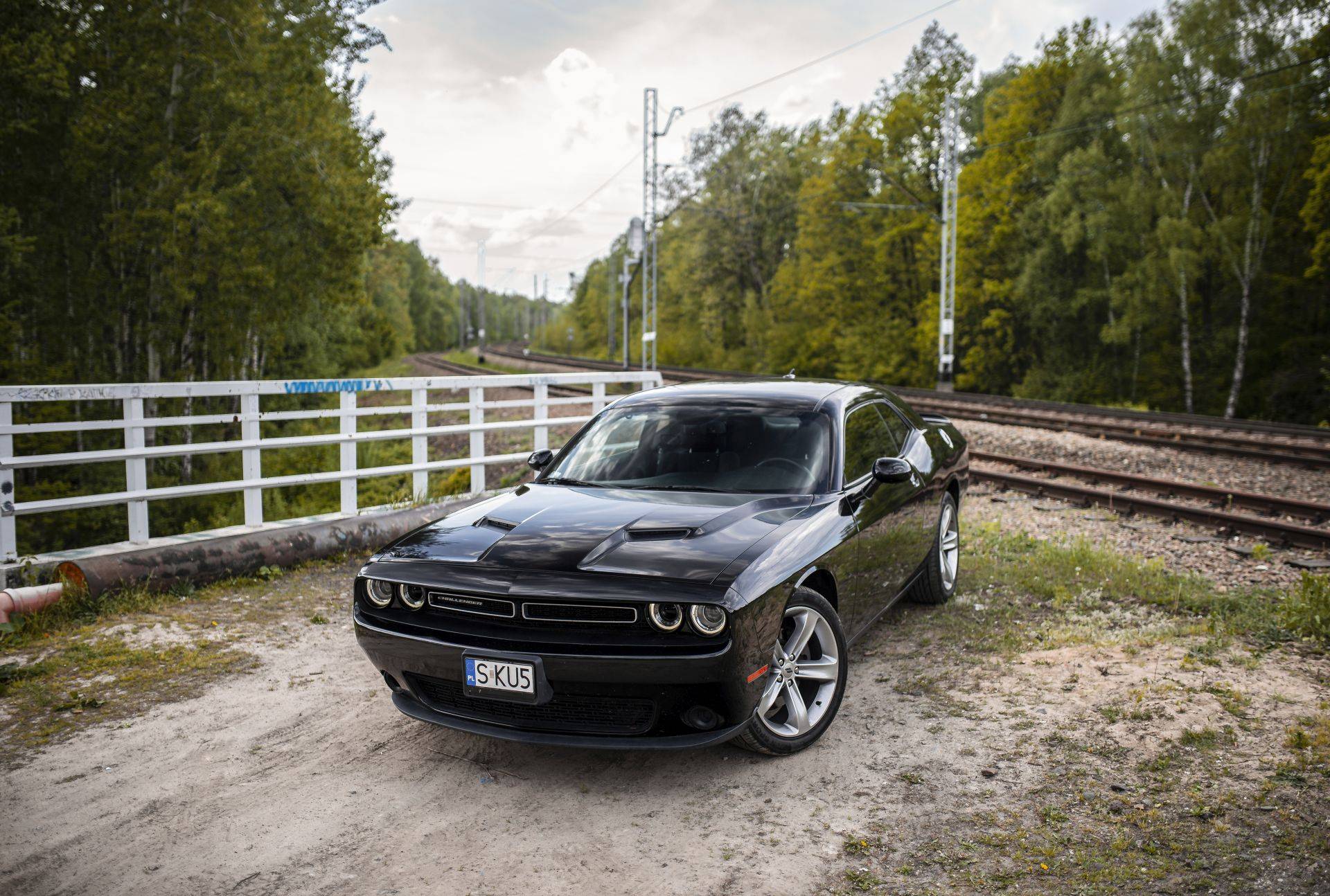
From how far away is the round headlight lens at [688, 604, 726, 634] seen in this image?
316 cm

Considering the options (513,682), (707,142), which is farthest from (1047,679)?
(707,142)

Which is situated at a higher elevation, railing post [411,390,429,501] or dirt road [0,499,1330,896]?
Result: railing post [411,390,429,501]

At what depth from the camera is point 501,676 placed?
3273mm

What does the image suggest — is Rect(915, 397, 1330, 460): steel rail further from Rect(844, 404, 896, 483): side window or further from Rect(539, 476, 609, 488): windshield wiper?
Rect(539, 476, 609, 488): windshield wiper

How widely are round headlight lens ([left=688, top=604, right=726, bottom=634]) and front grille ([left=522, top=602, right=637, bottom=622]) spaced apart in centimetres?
20

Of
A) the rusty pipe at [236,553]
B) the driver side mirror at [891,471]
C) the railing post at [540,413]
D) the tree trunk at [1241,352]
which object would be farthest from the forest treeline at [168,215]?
the tree trunk at [1241,352]

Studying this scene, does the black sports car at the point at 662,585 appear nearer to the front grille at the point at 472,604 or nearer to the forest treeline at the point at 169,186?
the front grille at the point at 472,604

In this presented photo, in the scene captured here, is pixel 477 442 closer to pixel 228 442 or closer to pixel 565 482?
pixel 228 442

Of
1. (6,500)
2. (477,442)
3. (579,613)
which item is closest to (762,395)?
(579,613)

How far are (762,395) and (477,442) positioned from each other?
4.77 metres

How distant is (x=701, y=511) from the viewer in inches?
152

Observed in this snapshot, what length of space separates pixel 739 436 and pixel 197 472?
818 inches

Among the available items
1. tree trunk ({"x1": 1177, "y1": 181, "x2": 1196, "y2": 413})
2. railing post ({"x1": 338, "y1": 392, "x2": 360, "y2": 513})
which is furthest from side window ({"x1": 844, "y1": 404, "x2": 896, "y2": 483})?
tree trunk ({"x1": 1177, "y1": 181, "x2": 1196, "y2": 413})

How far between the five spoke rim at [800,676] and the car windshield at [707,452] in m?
0.70
